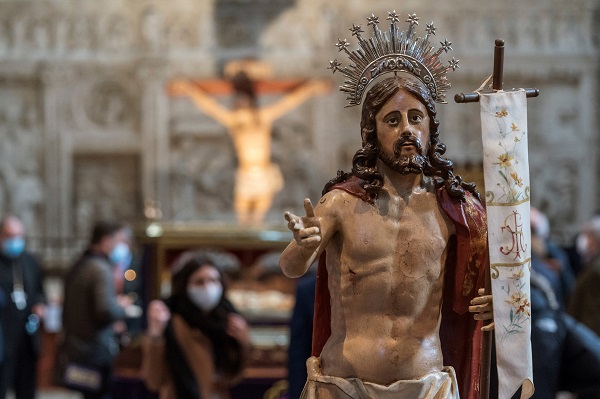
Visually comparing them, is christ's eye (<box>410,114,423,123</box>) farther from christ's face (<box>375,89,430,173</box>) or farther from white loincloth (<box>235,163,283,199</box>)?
white loincloth (<box>235,163,283,199</box>)

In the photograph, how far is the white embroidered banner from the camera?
351 centimetres

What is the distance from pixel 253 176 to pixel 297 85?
154 centimetres

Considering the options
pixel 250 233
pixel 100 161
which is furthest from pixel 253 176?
pixel 250 233

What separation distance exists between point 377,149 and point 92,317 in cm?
559

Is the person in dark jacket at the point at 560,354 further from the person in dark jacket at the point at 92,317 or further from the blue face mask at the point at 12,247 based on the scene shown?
the blue face mask at the point at 12,247

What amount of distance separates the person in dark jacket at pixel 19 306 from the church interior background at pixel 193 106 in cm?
613

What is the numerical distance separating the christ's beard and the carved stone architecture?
11990 millimetres

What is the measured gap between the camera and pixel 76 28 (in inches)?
632

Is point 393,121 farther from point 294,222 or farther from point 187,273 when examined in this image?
point 187,273

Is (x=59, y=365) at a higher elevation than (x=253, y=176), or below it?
below

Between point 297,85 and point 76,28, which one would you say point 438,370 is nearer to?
point 297,85

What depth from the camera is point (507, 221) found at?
3529mm

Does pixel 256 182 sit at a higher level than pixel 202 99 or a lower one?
lower

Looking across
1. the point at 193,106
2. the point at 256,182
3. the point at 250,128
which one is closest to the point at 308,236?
the point at 256,182
